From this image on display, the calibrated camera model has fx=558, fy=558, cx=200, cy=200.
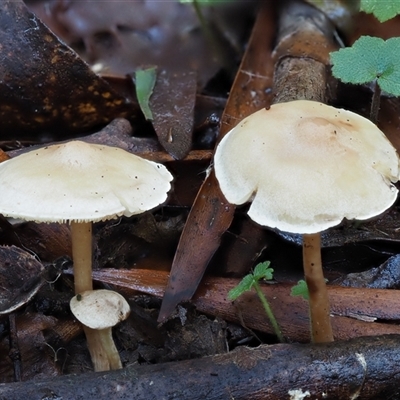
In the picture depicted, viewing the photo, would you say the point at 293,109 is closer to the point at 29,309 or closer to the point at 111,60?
the point at 29,309

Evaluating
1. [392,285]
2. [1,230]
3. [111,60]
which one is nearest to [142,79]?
[111,60]

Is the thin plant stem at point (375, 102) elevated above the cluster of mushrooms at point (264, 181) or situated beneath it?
situated beneath

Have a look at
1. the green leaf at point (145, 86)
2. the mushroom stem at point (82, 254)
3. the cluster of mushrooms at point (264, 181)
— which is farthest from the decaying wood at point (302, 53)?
the mushroom stem at point (82, 254)

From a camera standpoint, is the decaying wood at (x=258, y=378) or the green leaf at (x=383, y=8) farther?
the green leaf at (x=383, y=8)

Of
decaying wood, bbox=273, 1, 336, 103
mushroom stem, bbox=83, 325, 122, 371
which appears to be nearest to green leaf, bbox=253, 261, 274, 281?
mushroom stem, bbox=83, 325, 122, 371

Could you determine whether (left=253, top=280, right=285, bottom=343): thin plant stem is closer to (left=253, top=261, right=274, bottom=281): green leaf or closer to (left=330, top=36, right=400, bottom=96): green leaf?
(left=253, top=261, right=274, bottom=281): green leaf

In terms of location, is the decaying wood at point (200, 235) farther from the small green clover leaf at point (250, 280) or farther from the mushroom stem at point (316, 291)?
the mushroom stem at point (316, 291)
